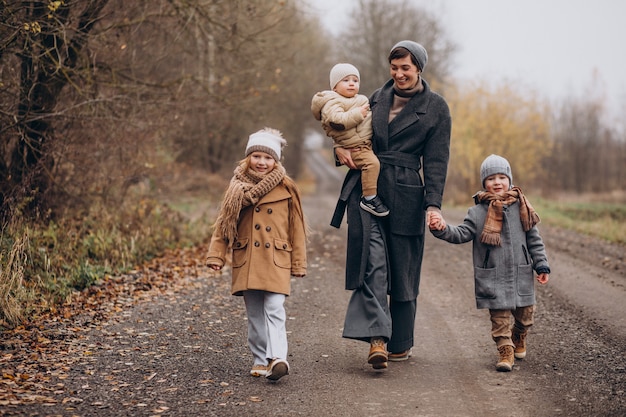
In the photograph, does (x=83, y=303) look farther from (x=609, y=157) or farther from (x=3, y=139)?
(x=609, y=157)

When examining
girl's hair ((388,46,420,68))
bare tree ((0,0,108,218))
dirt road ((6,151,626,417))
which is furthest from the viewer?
bare tree ((0,0,108,218))

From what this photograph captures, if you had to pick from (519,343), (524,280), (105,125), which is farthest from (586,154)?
(524,280)

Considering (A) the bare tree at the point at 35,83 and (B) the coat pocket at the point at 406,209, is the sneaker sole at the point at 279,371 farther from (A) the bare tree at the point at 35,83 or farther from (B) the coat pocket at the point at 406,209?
(A) the bare tree at the point at 35,83

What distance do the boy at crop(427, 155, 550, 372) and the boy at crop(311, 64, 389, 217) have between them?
2.11ft

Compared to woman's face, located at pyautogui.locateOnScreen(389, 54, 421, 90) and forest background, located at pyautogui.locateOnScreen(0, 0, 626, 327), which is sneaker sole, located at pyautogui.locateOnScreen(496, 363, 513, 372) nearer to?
woman's face, located at pyautogui.locateOnScreen(389, 54, 421, 90)

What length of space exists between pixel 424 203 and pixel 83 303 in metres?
4.09

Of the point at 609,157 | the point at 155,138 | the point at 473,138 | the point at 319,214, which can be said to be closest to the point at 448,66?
the point at 609,157

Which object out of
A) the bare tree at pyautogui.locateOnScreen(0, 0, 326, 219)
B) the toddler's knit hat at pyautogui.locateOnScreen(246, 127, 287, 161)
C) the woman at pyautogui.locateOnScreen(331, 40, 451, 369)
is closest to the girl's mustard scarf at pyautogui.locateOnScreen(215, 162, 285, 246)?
the toddler's knit hat at pyautogui.locateOnScreen(246, 127, 287, 161)

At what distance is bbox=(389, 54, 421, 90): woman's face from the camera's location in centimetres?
569

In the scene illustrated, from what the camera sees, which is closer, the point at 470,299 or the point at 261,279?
the point at 261,279

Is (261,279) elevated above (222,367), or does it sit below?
above

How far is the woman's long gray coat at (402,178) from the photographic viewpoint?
5.73 metres

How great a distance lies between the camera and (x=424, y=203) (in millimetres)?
5801

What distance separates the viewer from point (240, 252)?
18.2 feet
